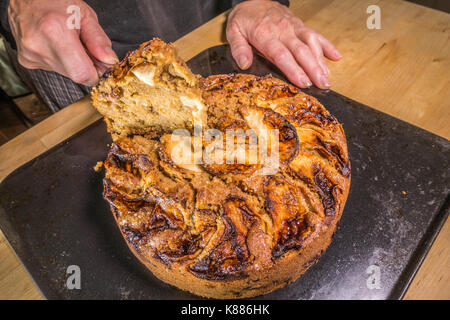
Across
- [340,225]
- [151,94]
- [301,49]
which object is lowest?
[340,225]

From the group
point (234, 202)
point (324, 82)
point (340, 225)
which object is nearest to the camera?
point (234, 202)

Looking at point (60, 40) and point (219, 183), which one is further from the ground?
point (60, 40)

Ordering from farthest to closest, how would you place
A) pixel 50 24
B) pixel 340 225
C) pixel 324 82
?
pixel 324 82
pixel 50 24
pixel 340 225

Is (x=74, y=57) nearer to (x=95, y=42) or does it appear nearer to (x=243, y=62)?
(x=95, y=42)

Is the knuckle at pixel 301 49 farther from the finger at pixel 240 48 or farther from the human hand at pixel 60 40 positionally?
the human hand at pixel 60 40

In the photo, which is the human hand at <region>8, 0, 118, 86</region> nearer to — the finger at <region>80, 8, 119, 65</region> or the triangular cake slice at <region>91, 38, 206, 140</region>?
the finger at <region>80, 8, 119, 65</region>

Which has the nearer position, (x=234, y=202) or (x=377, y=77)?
(x=234, y=202)

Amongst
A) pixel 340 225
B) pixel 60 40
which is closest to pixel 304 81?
pixel 340 225
